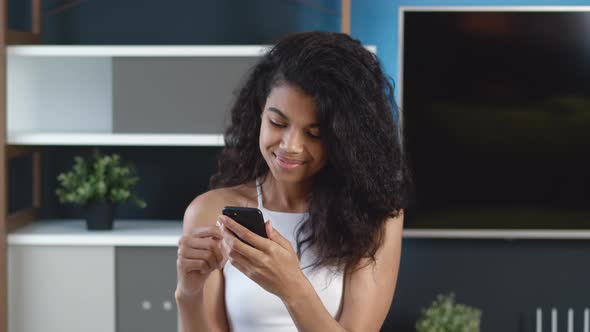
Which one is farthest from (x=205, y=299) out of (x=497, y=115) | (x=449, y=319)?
(x=497, y=115)

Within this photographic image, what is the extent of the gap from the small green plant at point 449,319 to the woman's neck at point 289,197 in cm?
143

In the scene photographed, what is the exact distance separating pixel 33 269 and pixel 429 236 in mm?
1333

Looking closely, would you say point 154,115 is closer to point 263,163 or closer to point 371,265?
point 263,163

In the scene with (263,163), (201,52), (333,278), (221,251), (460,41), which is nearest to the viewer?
(221,251)

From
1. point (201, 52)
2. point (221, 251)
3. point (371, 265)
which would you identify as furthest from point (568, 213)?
point (221, 251)

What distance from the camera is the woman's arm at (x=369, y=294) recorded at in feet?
4.80

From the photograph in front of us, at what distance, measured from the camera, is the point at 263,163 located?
1702mm

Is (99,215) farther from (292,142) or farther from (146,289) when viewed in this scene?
(292,142)

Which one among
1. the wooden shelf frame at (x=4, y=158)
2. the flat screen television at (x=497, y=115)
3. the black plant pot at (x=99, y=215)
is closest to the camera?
the wooden shelf frame at (x=4, y=158)

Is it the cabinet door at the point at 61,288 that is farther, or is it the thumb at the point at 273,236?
the cabinet door at the point at 61,288

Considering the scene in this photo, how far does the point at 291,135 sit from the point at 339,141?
81mm

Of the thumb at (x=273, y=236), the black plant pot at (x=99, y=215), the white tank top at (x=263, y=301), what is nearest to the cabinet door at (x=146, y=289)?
the black plant pot at (x=99, y=215)

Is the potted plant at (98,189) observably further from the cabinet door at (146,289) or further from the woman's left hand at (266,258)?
the woman's left hand at (266,258)

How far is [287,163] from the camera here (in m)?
1.50
